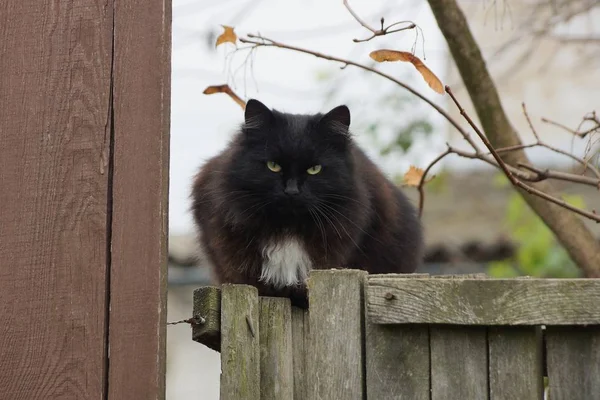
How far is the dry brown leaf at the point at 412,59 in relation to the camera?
2.71 metres

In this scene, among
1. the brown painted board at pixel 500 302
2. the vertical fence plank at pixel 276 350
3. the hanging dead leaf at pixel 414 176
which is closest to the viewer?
the brown painted board at pixel 500 302

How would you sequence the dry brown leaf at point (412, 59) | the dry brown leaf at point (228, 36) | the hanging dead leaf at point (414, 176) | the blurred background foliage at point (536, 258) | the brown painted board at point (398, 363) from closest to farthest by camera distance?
the brown painted board at point (398, 363) → the dry brown leaf at point (412, 59) → the dry brown leaf at point (228, 36) → the hanging dead leaf at point (414, 176) → the blurred background foliage at point (536, 258)

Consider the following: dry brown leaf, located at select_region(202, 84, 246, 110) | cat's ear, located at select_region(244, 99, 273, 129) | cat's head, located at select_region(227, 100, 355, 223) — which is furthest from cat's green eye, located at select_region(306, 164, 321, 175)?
dry brown leaf, located at select_region(202, 84, 246, 110)

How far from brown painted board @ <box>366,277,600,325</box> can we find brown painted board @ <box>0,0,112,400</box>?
0.84 meters

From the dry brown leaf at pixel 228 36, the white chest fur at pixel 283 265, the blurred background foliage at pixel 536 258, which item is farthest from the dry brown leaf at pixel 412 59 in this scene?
the blurred background foliage at pixel 536 258

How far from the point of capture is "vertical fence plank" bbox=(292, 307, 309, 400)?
2357 millimetres

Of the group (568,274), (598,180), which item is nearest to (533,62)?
(568,274)

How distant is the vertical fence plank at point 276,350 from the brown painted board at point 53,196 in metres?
0.48

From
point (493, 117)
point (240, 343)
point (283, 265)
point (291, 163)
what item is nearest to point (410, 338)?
point (240, 343)

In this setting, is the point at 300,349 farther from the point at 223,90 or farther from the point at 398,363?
the point at 223,90

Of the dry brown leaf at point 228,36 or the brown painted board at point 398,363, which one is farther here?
the dry brown leaf at point 228,36

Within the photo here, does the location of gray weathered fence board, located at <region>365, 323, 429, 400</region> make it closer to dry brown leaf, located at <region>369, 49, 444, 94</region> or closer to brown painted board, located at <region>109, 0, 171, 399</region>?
brown painted board, located at <region>109, 0, 171, 399</region>

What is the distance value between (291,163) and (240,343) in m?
1.21

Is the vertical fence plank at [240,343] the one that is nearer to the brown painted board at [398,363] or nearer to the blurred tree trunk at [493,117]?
the brown painted board at [398,363]
